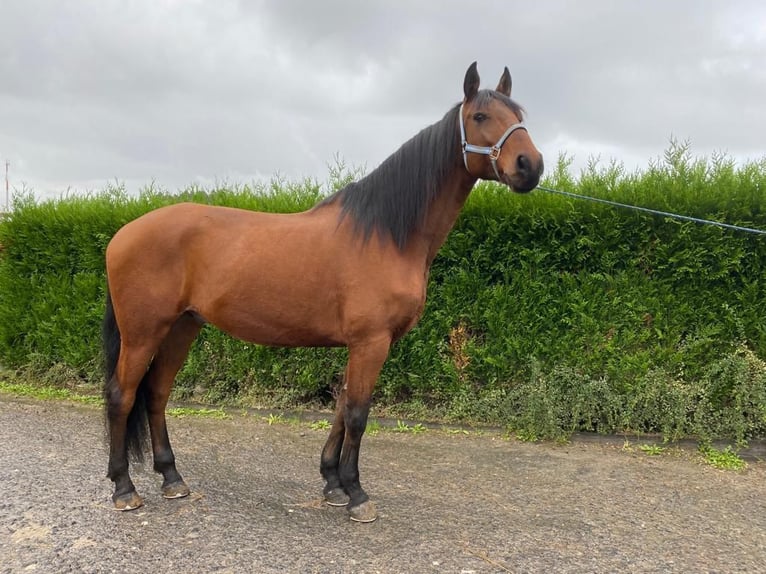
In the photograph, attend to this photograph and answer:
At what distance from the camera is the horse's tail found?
10.6ft

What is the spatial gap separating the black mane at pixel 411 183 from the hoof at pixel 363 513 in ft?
5.30

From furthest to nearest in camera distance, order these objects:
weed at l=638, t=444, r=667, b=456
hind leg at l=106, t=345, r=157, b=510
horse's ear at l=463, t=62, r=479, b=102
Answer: weed at l=638, t=444, r=667, b=456
hind leg at l=106, t=345, r=157, b=510
horse's ear at l=463, t=62, r=479, b=102

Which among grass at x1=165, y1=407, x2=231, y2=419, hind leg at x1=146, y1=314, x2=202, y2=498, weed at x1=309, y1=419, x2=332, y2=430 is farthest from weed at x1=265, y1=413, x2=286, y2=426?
hind leg at x1=146, y1=314, x2=202, y2=498

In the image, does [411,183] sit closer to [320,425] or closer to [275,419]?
[320,425]

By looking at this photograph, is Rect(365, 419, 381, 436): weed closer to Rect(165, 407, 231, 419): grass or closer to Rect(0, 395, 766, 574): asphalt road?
Rect(0, 395, 766, 574): asphalt road

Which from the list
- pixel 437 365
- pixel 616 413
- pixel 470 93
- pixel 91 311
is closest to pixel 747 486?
pixel 616 413

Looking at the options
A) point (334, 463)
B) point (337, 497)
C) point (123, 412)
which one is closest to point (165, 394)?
point (123, 412)

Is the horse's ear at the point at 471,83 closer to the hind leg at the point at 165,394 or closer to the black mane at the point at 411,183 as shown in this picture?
→ the black mane at the point at 411,183

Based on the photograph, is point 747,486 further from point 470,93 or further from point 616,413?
point 470,93

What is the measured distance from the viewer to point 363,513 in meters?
3.06

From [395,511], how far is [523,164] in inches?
90.6

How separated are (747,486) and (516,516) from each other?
2.12 metres

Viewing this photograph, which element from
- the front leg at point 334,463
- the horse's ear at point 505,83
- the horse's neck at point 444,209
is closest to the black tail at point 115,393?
the front leg at point 334,463

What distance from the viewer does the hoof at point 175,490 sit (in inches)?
131
